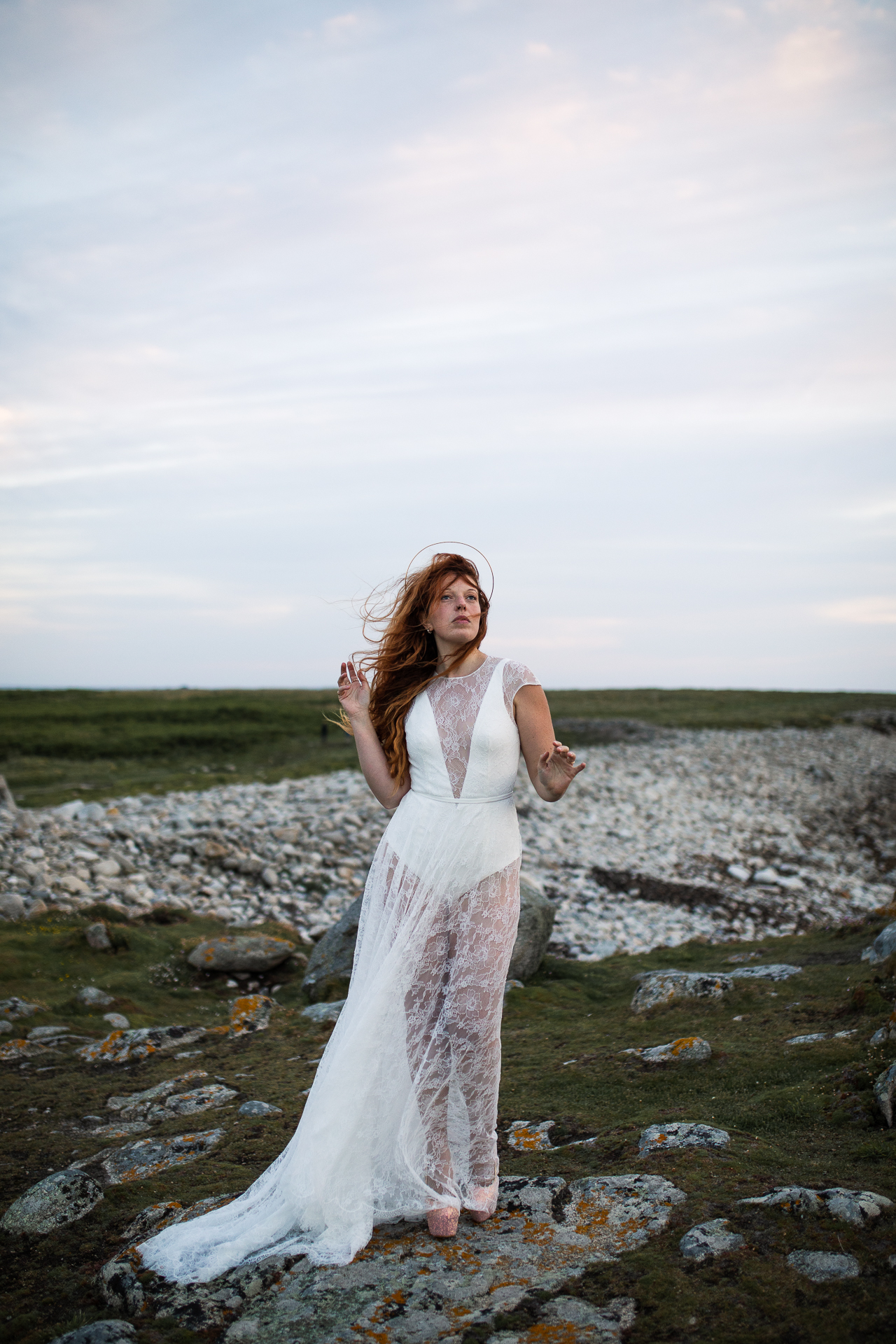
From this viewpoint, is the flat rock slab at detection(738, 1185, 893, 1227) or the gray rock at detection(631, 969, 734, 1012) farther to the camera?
the gray rock at detection(631, 969, 734, 1012)

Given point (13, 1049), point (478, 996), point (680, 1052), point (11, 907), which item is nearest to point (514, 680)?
point (478, 996)

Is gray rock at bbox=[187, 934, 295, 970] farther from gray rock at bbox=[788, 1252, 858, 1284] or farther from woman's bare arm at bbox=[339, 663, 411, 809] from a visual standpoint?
gray rock at bbox=[788, 1252, 858, 1284]

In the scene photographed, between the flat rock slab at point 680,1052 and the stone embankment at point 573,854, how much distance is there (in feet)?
17.7

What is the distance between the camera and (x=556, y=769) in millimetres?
3965

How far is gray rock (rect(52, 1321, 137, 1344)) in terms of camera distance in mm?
3045

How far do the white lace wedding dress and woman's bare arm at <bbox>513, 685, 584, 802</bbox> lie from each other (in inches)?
2.1

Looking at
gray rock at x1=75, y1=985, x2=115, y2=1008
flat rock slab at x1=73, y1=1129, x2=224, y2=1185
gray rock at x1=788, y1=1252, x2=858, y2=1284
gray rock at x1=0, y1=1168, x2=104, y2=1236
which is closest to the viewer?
gray rock at x1=788, y1=1252, x2=858, y2=1284

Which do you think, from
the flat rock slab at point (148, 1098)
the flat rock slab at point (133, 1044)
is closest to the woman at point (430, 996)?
the flat rock slab at point (148, 1098)

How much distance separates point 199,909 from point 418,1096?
8265mm

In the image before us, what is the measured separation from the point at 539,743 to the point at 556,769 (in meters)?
0.24

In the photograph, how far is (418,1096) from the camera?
404 cm

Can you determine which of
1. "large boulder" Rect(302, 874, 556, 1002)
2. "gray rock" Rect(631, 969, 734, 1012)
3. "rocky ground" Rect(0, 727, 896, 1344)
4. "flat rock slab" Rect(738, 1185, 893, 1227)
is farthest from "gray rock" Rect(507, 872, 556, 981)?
"flat rock slab" Rect(738, 1185, 893, 1227)

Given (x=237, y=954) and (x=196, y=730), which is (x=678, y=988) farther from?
(x=196, y=730)

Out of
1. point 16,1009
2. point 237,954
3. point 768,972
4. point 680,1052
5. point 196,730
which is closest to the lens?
point 680,1052
